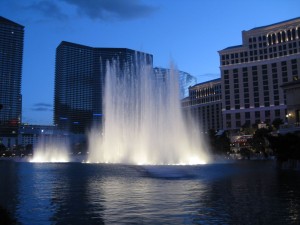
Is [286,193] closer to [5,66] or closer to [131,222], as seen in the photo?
[131,222]

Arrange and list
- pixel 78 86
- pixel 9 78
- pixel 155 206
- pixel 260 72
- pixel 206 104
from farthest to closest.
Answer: pixel 9 78 → pixel 78 86 → pixel 206 104 → pixel 260 72 → pixel 155 206

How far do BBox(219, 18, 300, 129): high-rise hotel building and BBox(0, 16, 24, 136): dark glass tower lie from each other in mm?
123401

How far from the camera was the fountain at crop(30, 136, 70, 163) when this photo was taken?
7012 centimetres

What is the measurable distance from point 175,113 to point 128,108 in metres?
8.46

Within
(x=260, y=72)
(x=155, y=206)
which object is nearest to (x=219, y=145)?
(x=260, y=72)

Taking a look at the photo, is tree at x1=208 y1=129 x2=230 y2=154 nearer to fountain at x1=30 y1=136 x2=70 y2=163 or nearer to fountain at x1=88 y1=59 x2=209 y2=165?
fountain at x1=30 y1=136 x2=70 y2=163

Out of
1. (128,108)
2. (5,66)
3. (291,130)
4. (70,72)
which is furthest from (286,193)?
(5,66)

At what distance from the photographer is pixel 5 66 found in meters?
194

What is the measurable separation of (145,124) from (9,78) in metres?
169

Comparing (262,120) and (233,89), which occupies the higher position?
(233,89)

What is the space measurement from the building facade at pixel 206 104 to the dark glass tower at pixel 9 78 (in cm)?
9671

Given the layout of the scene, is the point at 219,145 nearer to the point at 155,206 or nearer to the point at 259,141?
the point at 259,141

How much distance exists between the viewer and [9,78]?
194 metres

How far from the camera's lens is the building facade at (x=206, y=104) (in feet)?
474
